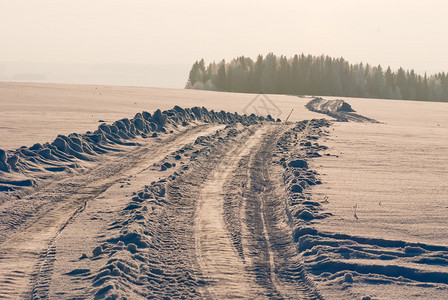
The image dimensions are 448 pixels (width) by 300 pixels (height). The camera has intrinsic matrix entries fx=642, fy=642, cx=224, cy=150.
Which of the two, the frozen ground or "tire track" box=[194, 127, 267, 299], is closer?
"tire track" box=[194, 127, 267, 299]

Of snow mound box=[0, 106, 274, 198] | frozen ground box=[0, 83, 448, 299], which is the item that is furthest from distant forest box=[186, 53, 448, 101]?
frozen ground box=[0, 83, 448, 299]

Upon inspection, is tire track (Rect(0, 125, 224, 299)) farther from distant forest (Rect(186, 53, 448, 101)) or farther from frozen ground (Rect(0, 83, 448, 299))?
distant forest (Rect(186, 53, 448, 101))

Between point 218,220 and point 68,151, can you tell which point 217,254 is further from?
point 68,151

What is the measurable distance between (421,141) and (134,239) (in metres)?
14.9

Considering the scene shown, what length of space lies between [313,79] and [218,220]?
268 feet

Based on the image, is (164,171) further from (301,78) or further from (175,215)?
(301,78)

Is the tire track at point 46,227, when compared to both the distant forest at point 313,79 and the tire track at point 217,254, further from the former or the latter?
the distant forest at point 313,79

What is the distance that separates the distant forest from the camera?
8875cm

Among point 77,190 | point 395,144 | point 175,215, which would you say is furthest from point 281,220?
point 395,144

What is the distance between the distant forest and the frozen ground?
236 feet

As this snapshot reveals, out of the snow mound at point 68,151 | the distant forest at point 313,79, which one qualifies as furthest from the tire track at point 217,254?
the distant forest at point 313,79

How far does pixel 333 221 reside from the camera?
8.83 meters

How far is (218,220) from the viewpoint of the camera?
8859 mm

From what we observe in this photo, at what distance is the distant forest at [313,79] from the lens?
291 ft
